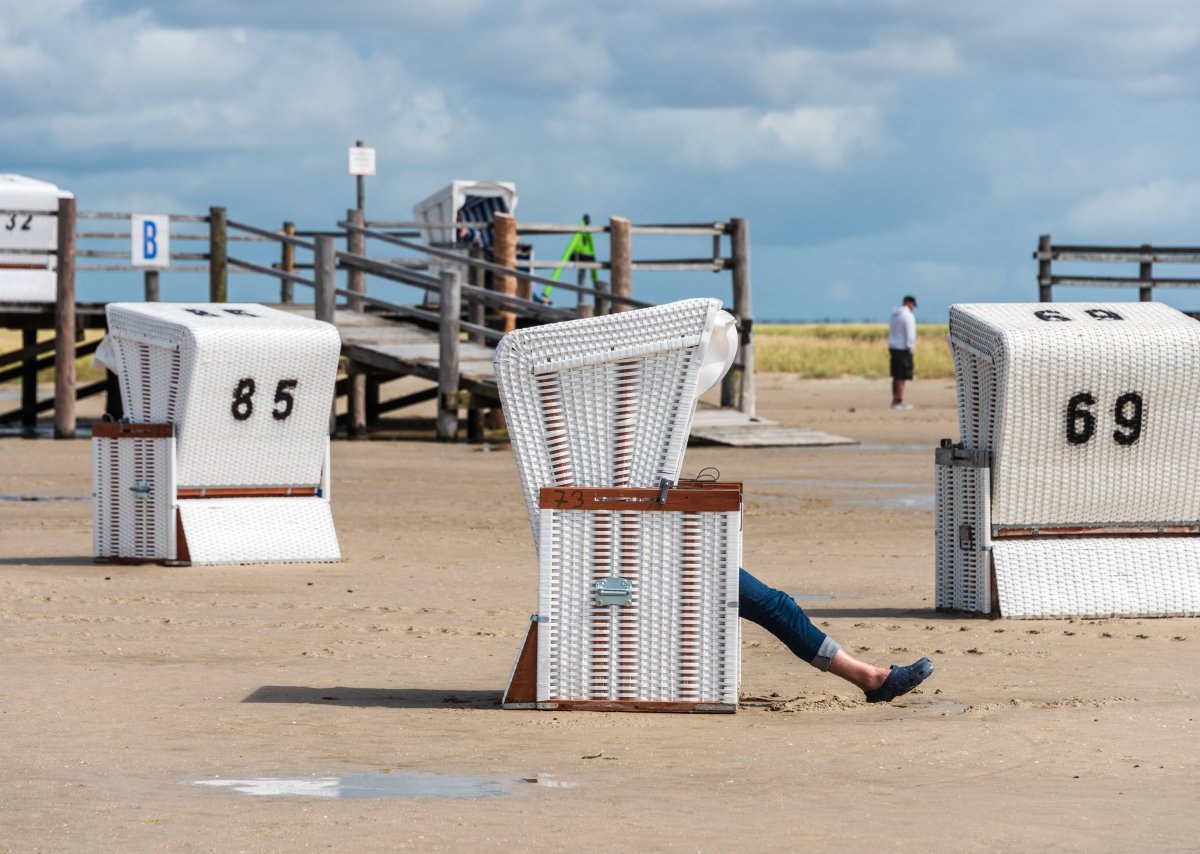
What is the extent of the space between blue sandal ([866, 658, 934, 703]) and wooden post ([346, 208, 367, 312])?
19624 mm

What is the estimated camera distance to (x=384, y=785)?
618 centimetres

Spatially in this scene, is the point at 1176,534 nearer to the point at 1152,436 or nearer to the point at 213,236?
the point at 1152,436

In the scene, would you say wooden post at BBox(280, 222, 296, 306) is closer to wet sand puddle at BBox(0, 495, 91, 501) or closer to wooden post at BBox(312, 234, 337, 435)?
wooden post at BBox(312, 234, 337, 435)

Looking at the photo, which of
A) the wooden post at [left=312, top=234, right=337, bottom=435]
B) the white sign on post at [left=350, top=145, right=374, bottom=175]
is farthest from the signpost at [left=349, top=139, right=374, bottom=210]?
the wooden post at [left=312, top=234, right=337, bottom=435]

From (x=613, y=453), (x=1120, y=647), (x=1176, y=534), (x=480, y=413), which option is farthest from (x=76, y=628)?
(x=480, y=413)

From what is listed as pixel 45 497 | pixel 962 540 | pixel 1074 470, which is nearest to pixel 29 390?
pixel 45 497

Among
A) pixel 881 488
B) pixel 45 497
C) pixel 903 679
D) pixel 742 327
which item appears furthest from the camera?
pixel 742 327

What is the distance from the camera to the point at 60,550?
13.5m

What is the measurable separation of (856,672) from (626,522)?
1.08 metres

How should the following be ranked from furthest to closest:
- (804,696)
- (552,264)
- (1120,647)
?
(552,264) < (1120,647) < (804,696)

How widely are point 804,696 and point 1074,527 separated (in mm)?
2755

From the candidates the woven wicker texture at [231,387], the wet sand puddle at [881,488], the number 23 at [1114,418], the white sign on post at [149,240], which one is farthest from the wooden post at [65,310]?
the number 23 at [1114,418]

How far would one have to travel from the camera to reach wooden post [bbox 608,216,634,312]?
2691 cm

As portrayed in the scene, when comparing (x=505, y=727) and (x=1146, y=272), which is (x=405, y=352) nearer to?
(x=1146, y=272)
